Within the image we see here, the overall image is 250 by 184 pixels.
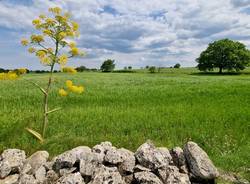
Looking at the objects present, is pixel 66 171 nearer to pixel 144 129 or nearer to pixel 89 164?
pixel 89 164

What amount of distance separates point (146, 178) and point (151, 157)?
74cm

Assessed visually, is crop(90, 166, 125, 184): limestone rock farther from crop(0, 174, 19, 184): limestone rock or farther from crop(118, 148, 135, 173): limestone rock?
crop(0, 174, 19, 184): limestone rock

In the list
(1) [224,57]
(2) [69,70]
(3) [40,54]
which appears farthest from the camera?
(1) [224,57]

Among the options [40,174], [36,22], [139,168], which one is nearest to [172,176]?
[139,168]

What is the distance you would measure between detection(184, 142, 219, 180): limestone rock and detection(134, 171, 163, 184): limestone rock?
1126 mm

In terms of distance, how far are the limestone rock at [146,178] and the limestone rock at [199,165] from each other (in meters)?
1.13

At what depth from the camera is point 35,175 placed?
23.3 ft

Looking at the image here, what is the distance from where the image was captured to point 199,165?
7.42m

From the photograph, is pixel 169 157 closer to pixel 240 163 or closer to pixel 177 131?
pixel 240 163

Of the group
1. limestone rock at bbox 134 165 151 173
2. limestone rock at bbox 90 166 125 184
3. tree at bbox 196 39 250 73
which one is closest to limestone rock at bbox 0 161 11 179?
limestone rock at bbox 90 166 125 184

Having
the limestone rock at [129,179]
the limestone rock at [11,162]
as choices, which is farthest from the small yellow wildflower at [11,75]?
the limestone rock at [129,179]

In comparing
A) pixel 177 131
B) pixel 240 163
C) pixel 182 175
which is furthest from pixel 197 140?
pixel 182 175

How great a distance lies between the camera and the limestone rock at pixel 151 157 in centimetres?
727

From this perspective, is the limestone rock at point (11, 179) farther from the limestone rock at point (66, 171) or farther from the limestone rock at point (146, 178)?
the limestone rock at point (146, 178)
